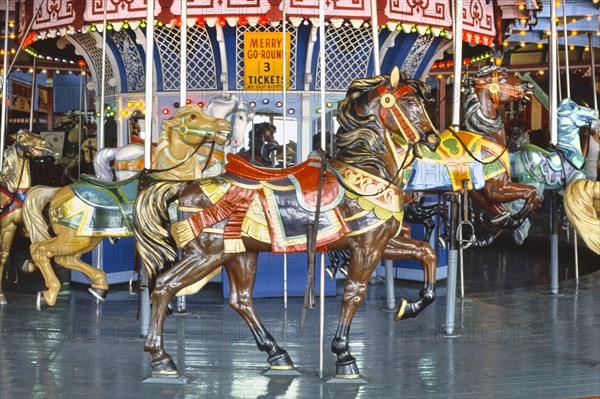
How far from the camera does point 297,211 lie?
18.9 ft

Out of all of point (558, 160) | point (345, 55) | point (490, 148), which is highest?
point (345, 55)

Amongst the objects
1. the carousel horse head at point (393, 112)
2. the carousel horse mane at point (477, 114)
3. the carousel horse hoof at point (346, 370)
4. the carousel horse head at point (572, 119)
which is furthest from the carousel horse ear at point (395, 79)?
the carousel horse head at point (572, 119)

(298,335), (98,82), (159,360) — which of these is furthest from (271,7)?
(159,360)

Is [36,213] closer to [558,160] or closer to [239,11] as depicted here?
[239,11]

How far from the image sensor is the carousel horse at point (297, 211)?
571cm

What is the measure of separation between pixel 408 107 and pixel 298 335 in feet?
8.30

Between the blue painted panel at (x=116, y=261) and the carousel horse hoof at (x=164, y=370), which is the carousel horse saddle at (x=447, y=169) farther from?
the blue painted panel at (x=116, y=261)

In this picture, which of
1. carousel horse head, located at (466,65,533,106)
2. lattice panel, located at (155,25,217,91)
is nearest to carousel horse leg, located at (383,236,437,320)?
carousel horse head, located at (466,65,533,106)

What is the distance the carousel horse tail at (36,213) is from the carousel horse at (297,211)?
2682 mm

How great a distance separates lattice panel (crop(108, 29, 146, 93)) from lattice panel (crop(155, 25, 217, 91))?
378 mm

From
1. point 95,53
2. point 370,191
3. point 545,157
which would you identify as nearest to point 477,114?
point 545,157

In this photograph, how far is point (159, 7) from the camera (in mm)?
9406

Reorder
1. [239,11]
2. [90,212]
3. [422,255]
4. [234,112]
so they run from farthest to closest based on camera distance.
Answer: [239,11] < [234,112] < [90,212] < [422,255]

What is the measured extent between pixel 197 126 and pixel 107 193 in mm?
1256
